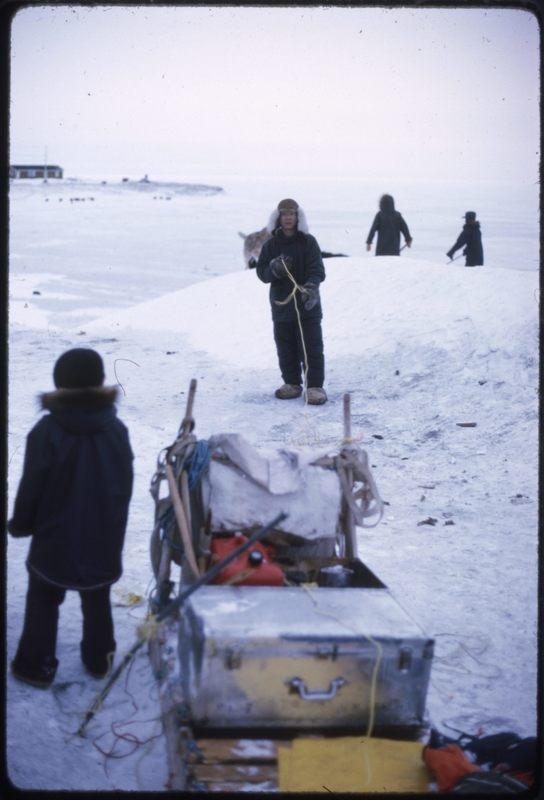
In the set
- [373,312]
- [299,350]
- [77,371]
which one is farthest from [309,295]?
[77,371]

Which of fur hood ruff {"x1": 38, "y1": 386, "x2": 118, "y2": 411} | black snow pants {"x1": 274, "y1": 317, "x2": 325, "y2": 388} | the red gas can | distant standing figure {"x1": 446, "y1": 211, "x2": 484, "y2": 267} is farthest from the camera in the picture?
distant standing figure {"x1": 446, "y1": 211, "x2": 484, "y2": 267}

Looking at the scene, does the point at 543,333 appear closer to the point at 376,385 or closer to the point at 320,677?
the point at 320,677

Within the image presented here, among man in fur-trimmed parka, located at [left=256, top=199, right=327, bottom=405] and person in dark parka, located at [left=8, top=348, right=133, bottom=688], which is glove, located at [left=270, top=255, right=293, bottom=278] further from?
person in dark parka, located at [left=8, top=348, right=133, bottom=688]

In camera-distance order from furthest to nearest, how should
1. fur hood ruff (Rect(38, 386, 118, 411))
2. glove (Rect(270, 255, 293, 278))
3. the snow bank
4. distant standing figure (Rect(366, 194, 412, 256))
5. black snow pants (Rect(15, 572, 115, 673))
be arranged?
distant standing figure (Rect(366, 194, 412, 256)), the snow bank, glove (Rect(270, 255, 293, 278)), black snow pants (Rect(15, 572, 115, 673)), fur hood ruff (Rect(38, 386, 118, 411))

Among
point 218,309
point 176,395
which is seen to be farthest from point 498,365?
point 218,309

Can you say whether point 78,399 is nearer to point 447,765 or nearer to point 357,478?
point 357,478

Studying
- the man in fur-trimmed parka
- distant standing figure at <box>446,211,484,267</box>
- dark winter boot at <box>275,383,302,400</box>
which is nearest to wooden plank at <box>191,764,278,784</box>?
the man in fur-trimmed parka

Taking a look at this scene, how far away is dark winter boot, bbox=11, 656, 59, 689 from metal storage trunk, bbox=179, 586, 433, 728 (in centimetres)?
100

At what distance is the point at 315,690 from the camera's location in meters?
2.92

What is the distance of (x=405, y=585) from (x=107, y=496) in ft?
7.07

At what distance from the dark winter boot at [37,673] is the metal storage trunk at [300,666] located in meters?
1.00

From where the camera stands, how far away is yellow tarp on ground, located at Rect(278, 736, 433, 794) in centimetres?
285

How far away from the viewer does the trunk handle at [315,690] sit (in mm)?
2883

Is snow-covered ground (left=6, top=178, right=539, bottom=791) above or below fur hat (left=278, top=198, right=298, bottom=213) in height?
below
